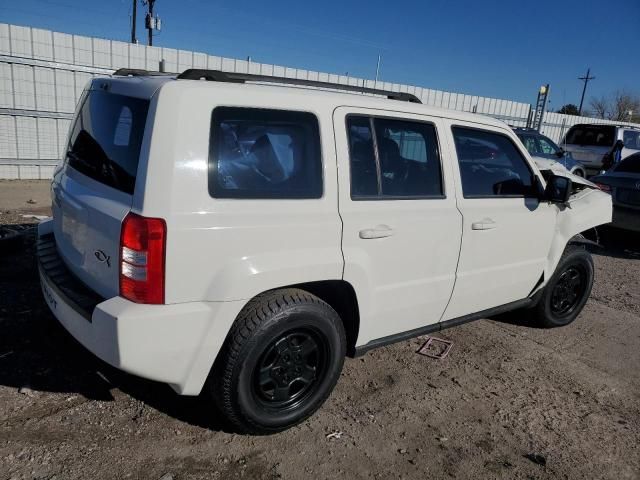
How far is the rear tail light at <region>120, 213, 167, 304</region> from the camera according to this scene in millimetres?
2184

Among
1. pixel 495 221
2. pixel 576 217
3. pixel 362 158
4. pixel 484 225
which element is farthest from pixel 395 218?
pixel 576 217

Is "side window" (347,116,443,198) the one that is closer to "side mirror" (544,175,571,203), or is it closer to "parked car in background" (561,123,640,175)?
"side mirror" (544,175,571,203)

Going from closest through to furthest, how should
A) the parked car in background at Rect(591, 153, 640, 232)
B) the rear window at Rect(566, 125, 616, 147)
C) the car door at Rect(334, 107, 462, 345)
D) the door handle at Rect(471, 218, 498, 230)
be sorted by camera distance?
the car door at Rect(334, 107, 462, 345) → the door handle at Rect(471, 218, 498, 230) → the parked car in background at Rect(591, 153, 640, 232) → the rear window at Rect(566, 125, 616, 147)

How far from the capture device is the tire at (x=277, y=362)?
8.21 ft

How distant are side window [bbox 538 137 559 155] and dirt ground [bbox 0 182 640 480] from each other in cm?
920

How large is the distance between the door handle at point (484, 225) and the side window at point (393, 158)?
0.36 m

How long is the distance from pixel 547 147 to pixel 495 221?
1034 centimetres

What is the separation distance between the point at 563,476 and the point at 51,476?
102 inches

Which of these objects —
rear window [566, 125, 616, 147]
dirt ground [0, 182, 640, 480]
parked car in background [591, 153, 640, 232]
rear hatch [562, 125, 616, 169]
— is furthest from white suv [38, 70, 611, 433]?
rear window [566, 125, 616, 147]

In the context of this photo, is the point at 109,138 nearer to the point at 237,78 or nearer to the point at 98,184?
the point at 98,184

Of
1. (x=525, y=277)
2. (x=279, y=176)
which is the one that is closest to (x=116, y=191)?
(x=279, y=176)

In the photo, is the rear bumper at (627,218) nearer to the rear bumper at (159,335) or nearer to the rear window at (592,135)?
the rear bumper at (159,335)

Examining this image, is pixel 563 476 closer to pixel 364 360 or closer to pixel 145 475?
pixel 364 360

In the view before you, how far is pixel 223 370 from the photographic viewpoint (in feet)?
8.23
